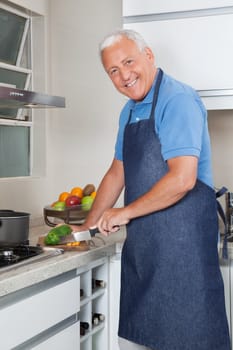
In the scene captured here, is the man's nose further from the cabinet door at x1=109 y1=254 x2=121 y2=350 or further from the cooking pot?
the cabinet door at x1=109 y1=254 x2=121 y2=350

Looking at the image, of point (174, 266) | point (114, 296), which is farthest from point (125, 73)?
point (114, 296)

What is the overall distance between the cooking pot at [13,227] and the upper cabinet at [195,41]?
90 centimetres

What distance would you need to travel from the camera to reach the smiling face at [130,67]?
184 cm

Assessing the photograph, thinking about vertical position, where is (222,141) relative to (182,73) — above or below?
below

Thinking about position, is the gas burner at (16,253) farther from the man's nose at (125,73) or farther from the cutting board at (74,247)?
the man's nose at (125,73)

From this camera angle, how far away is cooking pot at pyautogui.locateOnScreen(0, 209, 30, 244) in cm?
193

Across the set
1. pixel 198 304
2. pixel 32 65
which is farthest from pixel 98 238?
pixel 32 65

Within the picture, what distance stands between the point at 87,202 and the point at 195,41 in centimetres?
81

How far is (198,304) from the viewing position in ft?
5.86

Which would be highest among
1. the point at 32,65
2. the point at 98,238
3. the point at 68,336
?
the point at 32,65

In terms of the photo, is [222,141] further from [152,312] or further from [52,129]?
[152,312]

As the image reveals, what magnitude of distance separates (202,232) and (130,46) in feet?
2.06

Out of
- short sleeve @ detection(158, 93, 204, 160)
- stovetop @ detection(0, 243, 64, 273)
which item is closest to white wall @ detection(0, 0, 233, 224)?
stovetop @ detection(0, 243, 64, 273)

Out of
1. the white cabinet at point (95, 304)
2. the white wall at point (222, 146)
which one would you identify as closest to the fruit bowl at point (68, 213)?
the white cabinet at point (95, 304)
